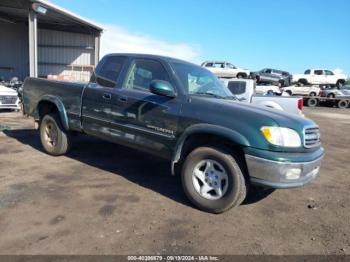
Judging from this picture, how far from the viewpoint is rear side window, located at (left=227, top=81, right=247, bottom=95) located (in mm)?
12984

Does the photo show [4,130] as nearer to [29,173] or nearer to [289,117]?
[29,173]

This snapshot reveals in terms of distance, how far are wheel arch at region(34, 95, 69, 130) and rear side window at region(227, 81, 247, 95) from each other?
7951 mm

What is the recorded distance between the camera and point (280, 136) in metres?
3.88

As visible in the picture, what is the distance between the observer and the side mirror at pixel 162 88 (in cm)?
448

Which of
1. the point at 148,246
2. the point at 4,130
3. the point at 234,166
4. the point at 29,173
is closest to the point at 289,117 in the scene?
the point at 234,166

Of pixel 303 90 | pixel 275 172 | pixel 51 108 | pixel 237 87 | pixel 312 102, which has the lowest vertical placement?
pixel 312 102

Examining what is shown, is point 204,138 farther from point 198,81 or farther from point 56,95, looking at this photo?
point 56,95

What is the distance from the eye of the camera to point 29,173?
541 centimetres

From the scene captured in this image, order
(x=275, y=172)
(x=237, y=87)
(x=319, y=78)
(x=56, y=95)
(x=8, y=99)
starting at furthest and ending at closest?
(x=319, y=78), (x=237, y=87), (x=8, y=99), (x=56, y=95), (x=275, y=172)

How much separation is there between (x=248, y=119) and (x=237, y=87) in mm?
9426

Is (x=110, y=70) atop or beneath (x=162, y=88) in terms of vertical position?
atop

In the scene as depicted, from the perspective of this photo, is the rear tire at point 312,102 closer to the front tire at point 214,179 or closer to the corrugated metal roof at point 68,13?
the corrugated metal roof at point 68,13

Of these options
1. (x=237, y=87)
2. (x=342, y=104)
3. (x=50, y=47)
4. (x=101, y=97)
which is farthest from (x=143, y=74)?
(x=342, y=104)

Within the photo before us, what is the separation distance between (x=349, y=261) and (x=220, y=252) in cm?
123
